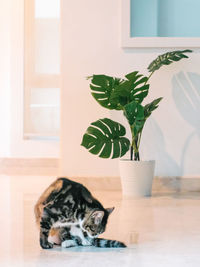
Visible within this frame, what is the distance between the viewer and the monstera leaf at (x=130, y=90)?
3568mm

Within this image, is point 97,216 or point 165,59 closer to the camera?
point 97,216

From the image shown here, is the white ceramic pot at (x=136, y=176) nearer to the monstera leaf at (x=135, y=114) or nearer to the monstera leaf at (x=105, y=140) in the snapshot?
the monstera leaf at (x=105, y=140)

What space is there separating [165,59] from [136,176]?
759 millimetres

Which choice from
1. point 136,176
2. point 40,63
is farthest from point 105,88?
point 40,63

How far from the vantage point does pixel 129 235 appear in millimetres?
2383

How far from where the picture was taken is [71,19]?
3.99 meters

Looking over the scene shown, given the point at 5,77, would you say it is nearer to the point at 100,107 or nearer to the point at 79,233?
the point at 100,107

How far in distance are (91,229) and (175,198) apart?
1.68 metres

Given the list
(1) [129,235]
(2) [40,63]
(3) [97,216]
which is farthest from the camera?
(2) [40,63]

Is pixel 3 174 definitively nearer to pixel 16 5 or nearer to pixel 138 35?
pixel 16 5

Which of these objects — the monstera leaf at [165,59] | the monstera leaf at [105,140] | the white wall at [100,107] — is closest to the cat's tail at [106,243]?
the monstera leaf at [105,140]

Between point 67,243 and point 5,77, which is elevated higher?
point 5,77

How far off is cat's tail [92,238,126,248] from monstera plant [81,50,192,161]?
1466 mm

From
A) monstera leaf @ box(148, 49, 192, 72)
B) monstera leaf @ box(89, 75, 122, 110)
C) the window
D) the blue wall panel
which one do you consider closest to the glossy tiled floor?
monstera leaf @ box(89, 75, 122, 110)
